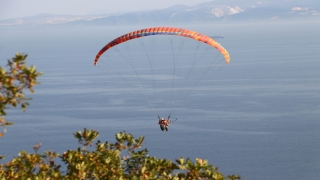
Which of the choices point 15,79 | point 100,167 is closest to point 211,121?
point 100,167

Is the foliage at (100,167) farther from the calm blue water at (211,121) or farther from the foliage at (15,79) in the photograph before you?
the calm blue water at (211,121)

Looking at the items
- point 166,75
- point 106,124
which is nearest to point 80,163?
point 106,124

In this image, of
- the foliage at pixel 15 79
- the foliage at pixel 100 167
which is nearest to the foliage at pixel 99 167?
the foliage at pixel 100 167

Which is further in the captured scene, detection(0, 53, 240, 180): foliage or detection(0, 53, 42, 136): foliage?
detection(0, 53, 240, 180): foliage

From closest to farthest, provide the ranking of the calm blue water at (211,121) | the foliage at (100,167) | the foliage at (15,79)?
1. the foliage at (15,79)
2. the foliage at (100,167)
3. the calm blue water at (211,121)

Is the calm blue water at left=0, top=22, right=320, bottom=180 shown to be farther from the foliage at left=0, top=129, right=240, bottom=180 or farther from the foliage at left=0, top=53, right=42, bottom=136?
the foliage at left=0, top=53, right=42, bottom=136

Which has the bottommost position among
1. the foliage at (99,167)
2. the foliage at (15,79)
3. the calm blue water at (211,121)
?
the foliage at (99,167)

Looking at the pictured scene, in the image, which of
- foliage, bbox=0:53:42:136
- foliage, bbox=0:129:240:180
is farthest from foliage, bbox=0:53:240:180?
foliage, bbox=0:53:42:136

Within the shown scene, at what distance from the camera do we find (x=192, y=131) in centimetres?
9644

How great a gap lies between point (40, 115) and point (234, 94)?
146ft

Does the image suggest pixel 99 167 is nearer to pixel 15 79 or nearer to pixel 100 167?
pixel 100 167

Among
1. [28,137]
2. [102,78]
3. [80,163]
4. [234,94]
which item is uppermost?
[102,78]

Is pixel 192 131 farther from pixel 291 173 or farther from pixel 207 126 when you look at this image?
pixel 291 173

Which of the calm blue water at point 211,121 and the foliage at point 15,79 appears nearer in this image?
the foliage at point 15,79
